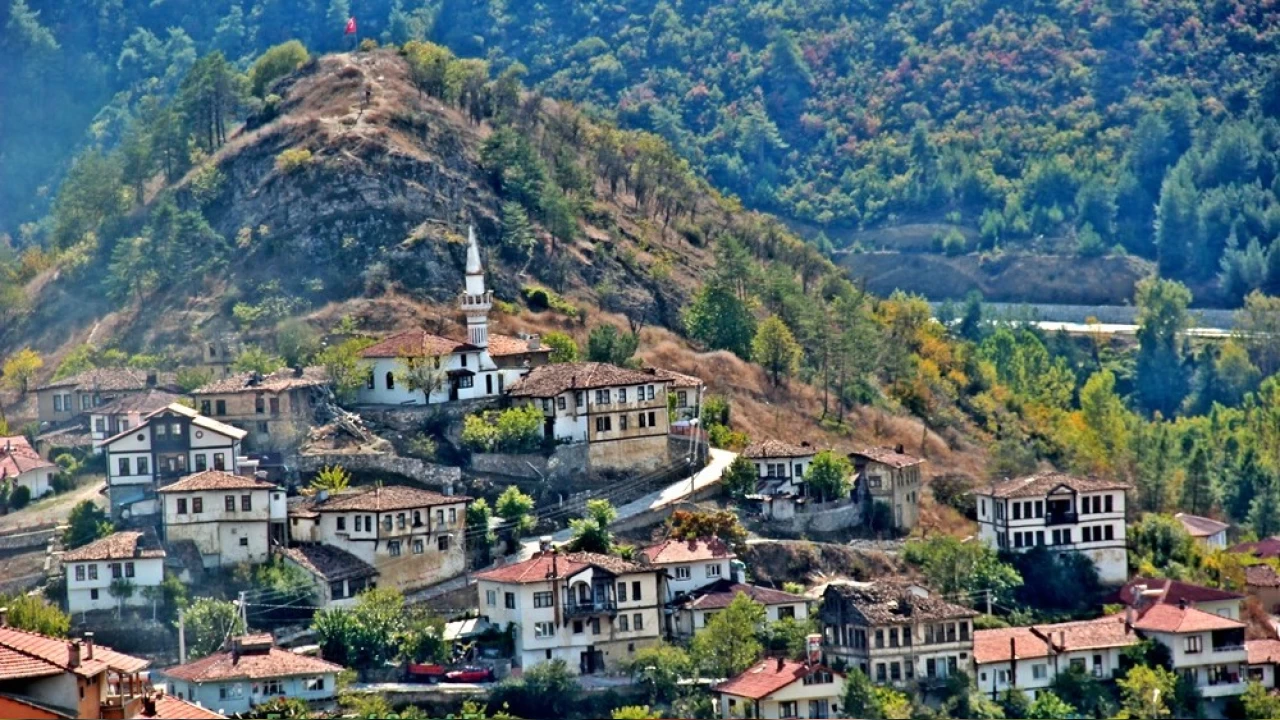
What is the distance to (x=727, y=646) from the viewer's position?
97.9 metres

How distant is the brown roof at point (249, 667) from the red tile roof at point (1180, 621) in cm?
3055

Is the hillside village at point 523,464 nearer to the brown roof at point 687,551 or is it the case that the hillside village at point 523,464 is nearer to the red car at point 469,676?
the red car at point 469,676

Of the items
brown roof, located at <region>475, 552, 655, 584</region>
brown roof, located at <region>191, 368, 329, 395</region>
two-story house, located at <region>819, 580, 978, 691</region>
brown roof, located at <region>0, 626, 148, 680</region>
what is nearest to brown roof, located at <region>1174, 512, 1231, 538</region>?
two-story house, located at <region>819, 580, 978, 691</region>

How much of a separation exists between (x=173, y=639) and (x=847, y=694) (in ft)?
71.2

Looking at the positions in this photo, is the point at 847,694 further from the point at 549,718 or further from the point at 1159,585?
the point at 1159,585

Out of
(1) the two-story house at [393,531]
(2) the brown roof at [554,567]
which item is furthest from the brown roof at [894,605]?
(1) the two-story house at [393,531]

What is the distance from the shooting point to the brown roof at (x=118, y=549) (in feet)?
322

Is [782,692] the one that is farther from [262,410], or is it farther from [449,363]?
[449,363]

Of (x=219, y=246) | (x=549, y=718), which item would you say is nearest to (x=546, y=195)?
(x=219, y=246)

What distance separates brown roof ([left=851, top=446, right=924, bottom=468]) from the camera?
4604 inches

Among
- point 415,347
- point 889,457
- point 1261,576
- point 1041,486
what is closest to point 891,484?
point 889,457

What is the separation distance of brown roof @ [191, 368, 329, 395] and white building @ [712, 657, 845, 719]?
23555mm

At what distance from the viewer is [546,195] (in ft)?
462

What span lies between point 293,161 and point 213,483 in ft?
120
